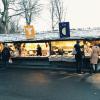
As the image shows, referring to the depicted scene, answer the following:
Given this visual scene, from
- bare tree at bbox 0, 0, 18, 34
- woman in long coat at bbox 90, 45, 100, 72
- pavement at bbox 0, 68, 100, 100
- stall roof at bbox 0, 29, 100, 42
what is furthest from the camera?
bare tree at bbox 0, 0, 18, 34

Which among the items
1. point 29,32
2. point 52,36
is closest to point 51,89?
point 52,36

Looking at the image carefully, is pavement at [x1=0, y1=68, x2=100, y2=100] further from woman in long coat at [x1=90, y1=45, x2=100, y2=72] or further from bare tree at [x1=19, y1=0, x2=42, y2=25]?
bare tree at [x1=19, y1=0, x2=42, y2=25]

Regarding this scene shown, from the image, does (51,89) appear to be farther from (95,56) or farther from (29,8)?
(29,8)

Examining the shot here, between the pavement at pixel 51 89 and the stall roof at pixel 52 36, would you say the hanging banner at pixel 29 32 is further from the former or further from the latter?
the pavement at pixel 51 89

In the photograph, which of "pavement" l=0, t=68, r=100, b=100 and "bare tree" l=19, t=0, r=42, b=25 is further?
"bare tree" l=19, t=0, r=42, b=25

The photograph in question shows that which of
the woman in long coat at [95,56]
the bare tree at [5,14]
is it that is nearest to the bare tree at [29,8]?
the bare tree at [5,14]

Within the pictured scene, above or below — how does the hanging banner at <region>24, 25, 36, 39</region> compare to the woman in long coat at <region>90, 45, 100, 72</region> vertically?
above

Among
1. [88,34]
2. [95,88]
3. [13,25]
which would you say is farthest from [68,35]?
[13,25]

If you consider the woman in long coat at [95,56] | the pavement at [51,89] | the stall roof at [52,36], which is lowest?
the pavement at [51,89]

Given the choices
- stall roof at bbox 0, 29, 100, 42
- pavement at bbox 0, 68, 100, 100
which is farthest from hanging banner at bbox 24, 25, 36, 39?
pavement at bbox 0, 68, 100, 100

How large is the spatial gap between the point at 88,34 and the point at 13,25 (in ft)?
161

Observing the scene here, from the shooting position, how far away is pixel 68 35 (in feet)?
87.7

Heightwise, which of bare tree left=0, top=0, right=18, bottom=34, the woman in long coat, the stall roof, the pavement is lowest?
the pavement

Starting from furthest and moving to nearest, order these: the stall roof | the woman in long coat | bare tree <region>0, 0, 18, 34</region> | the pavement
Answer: bare tree <region>0, 0, 18, 34</region> → the stall roof → the woman in long coat → the pavement
